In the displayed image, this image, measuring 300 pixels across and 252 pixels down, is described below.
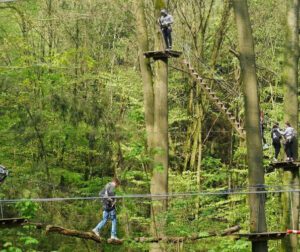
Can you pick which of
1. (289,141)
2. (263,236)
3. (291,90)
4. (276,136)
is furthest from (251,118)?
(263,236)

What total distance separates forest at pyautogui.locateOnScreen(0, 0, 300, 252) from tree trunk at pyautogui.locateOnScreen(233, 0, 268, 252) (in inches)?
0.9

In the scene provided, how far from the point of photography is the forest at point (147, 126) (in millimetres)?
13281

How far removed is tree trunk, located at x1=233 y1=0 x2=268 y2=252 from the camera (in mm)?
12531

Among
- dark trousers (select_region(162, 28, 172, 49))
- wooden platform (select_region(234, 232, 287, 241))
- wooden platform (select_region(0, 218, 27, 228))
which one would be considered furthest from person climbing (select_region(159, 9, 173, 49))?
wooden platform (select_region(0, 218, 27, 228))

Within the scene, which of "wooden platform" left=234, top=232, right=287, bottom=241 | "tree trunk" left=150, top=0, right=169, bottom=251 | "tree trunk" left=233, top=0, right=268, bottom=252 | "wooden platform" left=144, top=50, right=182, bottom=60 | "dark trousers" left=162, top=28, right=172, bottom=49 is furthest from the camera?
"dark trousers" left=162, top=28, right=172, bottom=49

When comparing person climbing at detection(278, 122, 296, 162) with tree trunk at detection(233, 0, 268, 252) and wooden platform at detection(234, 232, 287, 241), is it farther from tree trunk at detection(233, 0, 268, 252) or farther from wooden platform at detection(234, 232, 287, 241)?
wooden platform at detection(234, 232, 287, 241)

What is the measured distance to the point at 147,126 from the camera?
1619 centimetres

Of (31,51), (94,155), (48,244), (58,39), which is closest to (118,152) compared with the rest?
(94,155)

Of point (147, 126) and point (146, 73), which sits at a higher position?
point (146, 73)

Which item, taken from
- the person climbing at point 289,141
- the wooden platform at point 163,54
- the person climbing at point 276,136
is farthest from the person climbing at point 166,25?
the person climbing at point 289,141

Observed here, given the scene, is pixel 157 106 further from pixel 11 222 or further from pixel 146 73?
pixel 11 222

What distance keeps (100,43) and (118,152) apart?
7.62 metres

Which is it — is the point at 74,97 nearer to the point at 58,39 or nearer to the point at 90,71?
the point at 90,71

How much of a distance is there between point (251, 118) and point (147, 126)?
397 centimetres
